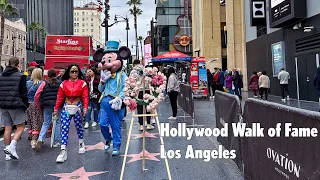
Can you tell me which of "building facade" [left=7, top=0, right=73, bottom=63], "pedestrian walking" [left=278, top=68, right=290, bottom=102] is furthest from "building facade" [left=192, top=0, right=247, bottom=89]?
"building facade" [left=7, top=0, right=73, bottom=63]

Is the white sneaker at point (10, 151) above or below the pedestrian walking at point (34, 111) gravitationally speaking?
below

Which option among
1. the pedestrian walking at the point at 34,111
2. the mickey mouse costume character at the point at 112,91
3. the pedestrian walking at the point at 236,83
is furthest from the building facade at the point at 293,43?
the pedestrian walking at the point at 34,111

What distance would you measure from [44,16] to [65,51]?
8502 cm

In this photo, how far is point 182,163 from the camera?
5801 mm

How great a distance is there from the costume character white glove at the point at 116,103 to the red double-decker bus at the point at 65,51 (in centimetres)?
1040

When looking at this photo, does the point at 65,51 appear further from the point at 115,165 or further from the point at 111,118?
the point at 115,165

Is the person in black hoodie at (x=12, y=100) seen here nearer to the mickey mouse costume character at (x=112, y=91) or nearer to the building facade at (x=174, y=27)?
the mickey mouse costume character at (x=112, y=91)

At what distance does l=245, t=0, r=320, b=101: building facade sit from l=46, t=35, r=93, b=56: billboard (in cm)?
1042

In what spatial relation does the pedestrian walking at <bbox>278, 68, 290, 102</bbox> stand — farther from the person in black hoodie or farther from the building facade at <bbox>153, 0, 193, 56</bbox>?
the building facade at <bbox>153, 0, 193, 56</bbox>

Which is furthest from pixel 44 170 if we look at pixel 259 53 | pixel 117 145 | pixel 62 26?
pixel 62 26

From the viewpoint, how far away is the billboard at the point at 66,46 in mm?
16203

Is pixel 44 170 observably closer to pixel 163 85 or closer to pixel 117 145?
pixel 117 145

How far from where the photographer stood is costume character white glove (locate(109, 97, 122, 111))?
6.07m

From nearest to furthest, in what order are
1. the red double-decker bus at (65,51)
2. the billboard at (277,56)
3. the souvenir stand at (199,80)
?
the red double-decker bus at (65,51)
the billboard at (277,56)
the souvenir stand at (199,80)
